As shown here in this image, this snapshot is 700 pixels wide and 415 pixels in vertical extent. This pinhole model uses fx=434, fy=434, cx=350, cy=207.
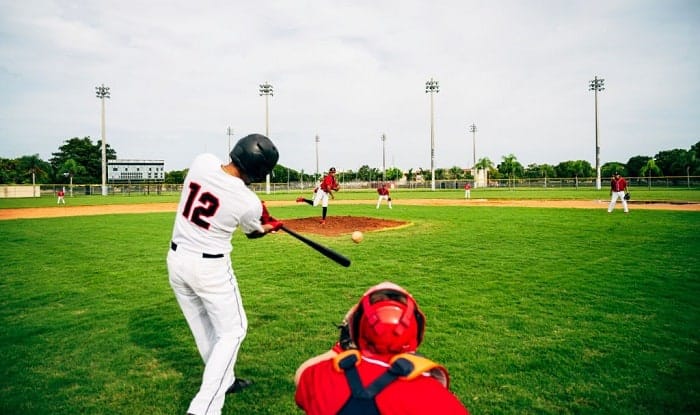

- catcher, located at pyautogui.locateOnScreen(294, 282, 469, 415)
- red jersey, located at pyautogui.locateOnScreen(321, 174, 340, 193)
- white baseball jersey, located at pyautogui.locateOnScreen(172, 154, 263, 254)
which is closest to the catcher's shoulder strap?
catcher, located at pyautogui.locateOnScreen(294, 282, 469, 415)

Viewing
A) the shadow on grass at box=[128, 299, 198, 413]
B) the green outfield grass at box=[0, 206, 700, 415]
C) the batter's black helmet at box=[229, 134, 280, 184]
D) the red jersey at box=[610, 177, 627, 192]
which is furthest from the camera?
the red jersey at box=[610, 177, 627, 192]

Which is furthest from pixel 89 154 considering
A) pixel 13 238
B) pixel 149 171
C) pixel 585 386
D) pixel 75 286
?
pixel 585 386

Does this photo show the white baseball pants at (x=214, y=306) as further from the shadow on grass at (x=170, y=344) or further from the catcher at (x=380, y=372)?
the catcher at (x=380, y=372)

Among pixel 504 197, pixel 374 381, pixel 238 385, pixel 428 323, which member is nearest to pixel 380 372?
pixel 374 381

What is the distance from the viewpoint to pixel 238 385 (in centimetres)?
427

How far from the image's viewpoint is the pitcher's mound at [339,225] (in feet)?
52.9

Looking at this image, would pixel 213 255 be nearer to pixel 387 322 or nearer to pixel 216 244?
pixel 216 244

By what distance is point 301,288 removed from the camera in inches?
316

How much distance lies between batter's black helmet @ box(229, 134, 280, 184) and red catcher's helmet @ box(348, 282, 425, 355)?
79.3 inches

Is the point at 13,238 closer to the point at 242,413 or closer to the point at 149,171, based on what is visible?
the point at 242,413

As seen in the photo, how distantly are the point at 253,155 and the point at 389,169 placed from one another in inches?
4907

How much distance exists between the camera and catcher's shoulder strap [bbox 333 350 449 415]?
1688mm

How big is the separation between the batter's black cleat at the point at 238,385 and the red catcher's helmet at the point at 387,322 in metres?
2.77

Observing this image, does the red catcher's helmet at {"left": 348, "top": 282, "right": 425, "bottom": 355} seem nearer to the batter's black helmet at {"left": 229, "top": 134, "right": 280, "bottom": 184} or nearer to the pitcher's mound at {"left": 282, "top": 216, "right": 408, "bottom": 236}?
the batter's black helmet at {"left": 229, "top": 134, "right": 280, "bottom": 184}
